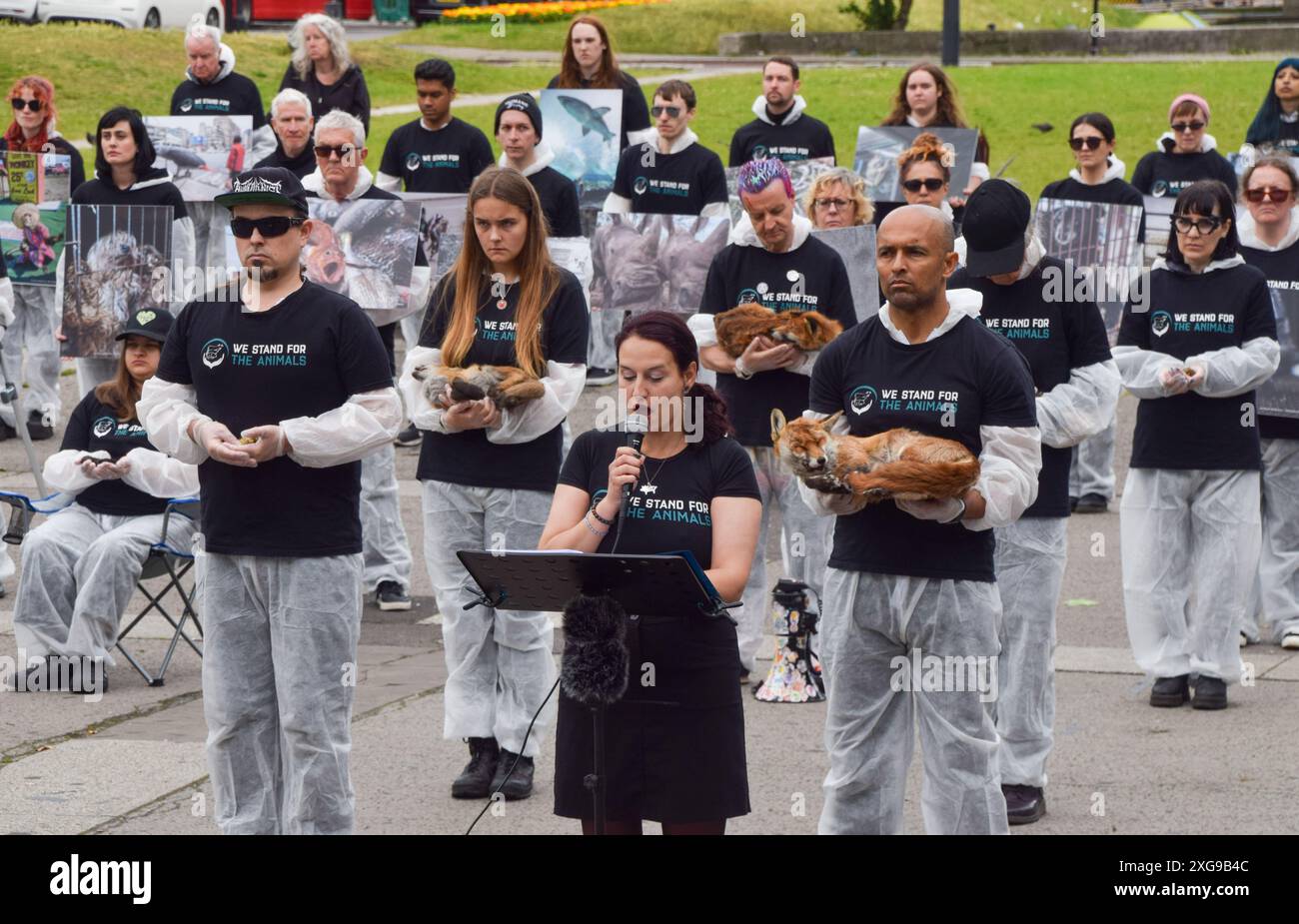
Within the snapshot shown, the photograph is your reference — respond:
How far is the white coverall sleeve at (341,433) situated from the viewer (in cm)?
576

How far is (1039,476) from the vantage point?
6.93 m

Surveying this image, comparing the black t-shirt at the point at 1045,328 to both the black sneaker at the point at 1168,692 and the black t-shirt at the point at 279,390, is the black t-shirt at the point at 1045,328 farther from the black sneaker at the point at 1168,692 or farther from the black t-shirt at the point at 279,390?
the black t-shirt at the point at 279,390

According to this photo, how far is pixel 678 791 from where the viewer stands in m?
5.36

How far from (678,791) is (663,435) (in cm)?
Answer: 102

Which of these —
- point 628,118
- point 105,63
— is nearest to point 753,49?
point 105,63

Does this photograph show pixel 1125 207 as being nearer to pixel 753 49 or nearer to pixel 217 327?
pixel 217 327

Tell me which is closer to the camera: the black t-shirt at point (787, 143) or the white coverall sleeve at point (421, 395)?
the white coverall sleeve at point (421, 395)

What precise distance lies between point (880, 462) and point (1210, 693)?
149 inches

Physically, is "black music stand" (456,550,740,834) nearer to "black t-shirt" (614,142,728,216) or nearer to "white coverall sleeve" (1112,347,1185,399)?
"white coverall sleeve" (1112,347,1185,399)

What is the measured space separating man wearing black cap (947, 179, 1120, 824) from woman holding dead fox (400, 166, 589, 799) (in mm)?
1509

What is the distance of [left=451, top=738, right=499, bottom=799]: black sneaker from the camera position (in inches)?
285

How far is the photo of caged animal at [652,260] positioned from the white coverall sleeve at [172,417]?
15.6 feet

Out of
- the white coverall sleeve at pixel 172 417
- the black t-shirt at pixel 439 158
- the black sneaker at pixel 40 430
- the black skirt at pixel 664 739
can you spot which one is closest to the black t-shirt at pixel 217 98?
the black sneaker at pixel 40 430

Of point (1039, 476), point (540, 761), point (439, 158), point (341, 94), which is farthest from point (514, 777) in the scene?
point (341, 94)
